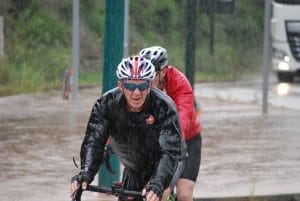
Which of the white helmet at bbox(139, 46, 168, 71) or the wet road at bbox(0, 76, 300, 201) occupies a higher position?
the white helmet at bbox(139, 46, 168, 71)

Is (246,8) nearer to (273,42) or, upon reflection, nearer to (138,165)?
(273,42)

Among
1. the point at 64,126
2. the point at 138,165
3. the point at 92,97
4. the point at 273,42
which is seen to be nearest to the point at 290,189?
the point at 138,165

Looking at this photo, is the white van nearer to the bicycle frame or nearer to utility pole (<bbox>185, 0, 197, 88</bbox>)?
utility pole (<bbox>185, 0, 197, 88</bbox>)

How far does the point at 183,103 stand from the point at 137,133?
1056mm

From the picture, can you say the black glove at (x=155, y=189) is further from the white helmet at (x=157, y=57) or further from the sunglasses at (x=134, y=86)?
Result: the white helmet at (x=157, y=57)

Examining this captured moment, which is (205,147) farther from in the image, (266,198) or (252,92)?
(252,92)

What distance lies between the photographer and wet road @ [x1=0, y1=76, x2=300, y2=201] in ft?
32.5

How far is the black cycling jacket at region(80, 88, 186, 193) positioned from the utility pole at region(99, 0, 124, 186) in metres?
3.44

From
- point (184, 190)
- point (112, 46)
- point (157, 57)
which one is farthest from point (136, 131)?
point (112, 46)

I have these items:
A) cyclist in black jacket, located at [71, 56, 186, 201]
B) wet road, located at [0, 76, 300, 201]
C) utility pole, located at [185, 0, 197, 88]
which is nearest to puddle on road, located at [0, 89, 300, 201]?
wet road, located at [0, 76, 300, 201]

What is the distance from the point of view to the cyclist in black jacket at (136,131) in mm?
5680

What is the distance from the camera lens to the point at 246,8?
2608cm

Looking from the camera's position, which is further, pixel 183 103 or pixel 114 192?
pixel 183 103

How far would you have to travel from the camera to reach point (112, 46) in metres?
9.43
